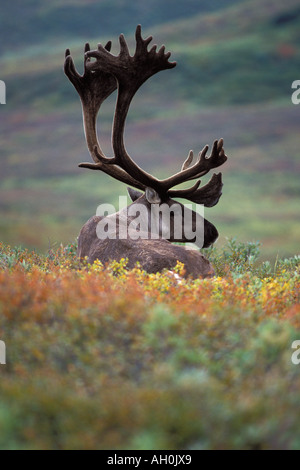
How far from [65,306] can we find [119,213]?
3.93m

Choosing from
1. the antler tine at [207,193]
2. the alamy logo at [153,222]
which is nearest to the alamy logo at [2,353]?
the alamy logo at [153,222]

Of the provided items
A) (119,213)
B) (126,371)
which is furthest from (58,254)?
(126,371)

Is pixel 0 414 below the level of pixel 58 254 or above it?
below

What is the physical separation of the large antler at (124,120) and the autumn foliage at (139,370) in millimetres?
3381

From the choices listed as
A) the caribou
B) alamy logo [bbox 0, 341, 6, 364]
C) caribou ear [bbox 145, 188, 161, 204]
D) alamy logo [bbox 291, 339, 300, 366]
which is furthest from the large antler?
alamy logo [bbox 291, 339, 300, 366]

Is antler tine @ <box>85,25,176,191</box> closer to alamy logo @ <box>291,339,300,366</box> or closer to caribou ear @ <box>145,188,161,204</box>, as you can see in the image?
caribou ear @ <box>145,188,161,204</box>

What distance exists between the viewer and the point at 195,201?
9758 millimetres

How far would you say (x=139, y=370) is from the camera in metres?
4.13

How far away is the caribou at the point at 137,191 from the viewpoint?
25.8ft

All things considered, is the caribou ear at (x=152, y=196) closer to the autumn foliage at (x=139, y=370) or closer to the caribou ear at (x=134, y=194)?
the caribou ear at (x=134, y=194)

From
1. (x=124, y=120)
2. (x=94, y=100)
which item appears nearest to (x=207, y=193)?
(x=124, y=120)

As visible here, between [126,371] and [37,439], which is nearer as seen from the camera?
[37,439]

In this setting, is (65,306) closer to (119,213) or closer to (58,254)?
(119,213)
